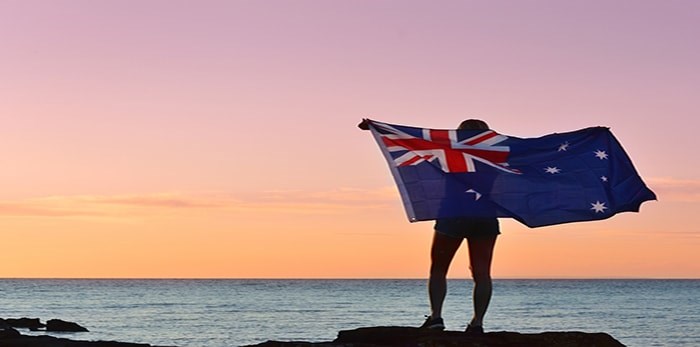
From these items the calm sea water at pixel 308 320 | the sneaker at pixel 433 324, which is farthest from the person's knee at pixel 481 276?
the calm sea water at pixel 308 320

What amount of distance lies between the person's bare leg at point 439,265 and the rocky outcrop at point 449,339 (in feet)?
1.92

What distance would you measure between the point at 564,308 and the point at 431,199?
290ft

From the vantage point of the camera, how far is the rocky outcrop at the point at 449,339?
12672 mm

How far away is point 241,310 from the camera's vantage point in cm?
9338

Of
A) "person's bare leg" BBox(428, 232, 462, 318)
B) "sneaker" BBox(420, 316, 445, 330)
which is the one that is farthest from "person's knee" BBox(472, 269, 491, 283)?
"sneaker" BBox(420, 316, 445, 330)

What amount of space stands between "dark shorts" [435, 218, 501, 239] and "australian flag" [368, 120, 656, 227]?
9.6 inches

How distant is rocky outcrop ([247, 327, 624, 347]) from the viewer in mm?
12672

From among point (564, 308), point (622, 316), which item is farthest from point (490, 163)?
point (564, 308)

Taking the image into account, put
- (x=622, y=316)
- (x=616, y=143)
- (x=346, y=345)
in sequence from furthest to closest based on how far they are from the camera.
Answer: (x=622, y=316) < (x=616, y=143) < (x=346, y=345)

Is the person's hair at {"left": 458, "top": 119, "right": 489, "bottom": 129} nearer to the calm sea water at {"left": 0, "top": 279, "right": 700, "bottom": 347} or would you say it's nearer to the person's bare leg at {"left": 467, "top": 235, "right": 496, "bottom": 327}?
the person's bare leg at {"left": 467, "top": 235, "right": 496, "bottom": 327}

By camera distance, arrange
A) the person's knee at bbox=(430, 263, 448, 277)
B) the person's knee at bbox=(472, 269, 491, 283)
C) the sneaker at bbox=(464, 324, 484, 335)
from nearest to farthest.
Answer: the sneaker at bbox=(464, 324, 484, 335), the person's knee at bbox=(472, 269, 491, 283), the person's knee at bbox=(430, 263, 448, 277)

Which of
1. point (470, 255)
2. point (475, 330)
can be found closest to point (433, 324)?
point (475, 330)

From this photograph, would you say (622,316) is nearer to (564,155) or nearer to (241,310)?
(241,310)

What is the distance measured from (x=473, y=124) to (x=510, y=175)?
2.85 ft
